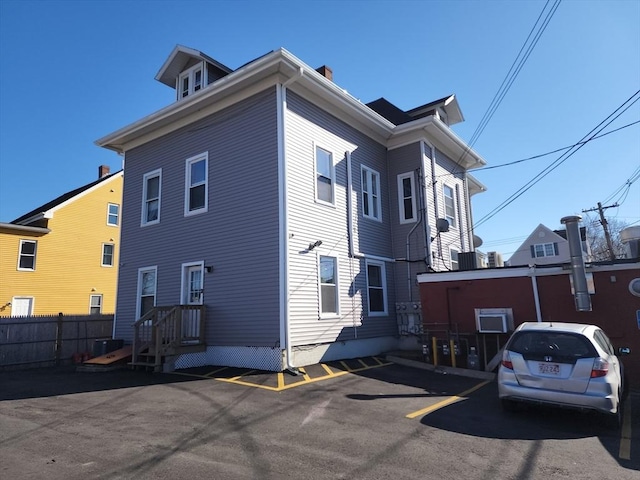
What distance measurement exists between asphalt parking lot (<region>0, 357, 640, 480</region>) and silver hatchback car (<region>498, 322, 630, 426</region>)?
1.36 ft

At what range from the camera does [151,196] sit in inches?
587

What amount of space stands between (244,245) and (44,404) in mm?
5684

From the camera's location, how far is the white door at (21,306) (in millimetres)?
21141

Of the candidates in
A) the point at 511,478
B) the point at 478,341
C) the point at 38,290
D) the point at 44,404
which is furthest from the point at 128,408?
the point at 38,290

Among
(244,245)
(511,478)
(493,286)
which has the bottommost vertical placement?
(511,478)

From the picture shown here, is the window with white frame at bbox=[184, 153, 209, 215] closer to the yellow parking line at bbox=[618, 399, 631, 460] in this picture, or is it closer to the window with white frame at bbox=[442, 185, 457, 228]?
the window with white frame at bbox=[442, 185, 457, 228]

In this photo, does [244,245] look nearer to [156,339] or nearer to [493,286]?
[156,339]

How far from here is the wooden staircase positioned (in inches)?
427

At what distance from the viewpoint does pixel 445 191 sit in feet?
55.1

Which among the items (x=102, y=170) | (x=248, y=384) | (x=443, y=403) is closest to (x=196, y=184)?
(x=248, y=384)

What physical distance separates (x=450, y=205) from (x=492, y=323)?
7.62 metres

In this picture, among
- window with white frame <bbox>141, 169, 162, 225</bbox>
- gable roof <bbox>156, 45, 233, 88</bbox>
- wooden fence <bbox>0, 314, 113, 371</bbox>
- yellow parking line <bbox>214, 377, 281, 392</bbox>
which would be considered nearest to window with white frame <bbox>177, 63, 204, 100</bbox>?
gable roof <bbox>156, 45, 233, 88</bbox>

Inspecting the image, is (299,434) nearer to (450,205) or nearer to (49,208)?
(450,205)

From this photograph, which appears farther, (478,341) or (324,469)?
(478,341)
